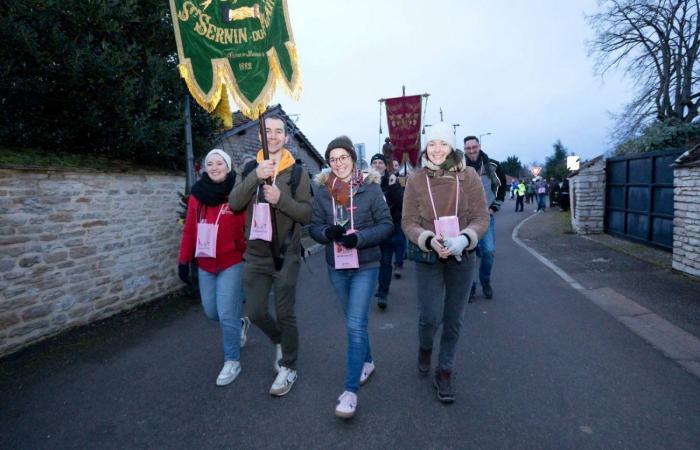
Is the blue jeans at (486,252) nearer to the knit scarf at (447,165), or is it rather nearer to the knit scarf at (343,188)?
the knit scarf at (447,165)

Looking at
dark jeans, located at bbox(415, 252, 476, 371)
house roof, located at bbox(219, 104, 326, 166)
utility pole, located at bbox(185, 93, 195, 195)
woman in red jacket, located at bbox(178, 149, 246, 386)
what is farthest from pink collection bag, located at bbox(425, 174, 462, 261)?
house roof, located at bbox(219, 104, 326, 166)

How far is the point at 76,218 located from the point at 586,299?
6.72m

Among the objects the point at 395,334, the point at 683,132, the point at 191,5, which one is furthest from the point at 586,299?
the point at 683,132

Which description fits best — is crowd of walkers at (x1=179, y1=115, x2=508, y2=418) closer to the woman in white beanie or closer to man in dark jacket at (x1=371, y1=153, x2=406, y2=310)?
the woman in white beanie

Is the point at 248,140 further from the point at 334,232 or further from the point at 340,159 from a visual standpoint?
the point at 334,232

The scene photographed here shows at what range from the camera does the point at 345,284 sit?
2928mm

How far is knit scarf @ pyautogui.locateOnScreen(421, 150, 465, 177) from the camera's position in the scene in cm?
286

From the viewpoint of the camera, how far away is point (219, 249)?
3.29 metres

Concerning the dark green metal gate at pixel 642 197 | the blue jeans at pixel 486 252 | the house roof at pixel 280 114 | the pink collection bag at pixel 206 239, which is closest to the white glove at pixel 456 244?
the pink collection bag at pixel 206 239

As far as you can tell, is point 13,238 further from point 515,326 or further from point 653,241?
point 653,241

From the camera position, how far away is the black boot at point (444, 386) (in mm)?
2898

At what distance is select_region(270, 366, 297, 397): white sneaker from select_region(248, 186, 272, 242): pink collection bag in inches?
44.1

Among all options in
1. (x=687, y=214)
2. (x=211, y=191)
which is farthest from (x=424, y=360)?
(x=687, y=214)

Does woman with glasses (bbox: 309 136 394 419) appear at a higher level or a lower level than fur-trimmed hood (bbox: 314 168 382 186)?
lower
